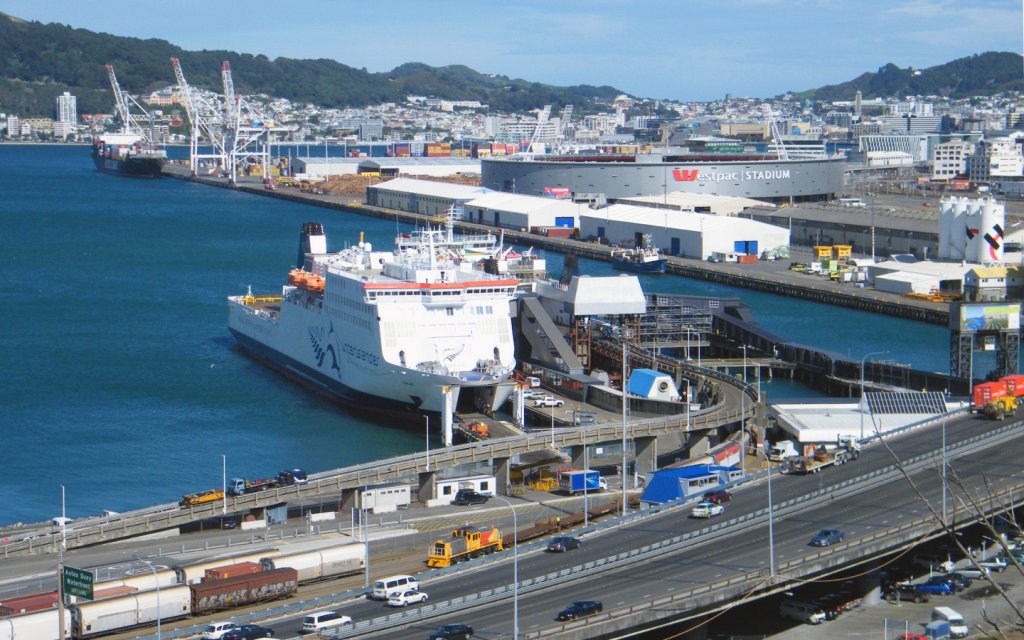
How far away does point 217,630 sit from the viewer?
12.7 m

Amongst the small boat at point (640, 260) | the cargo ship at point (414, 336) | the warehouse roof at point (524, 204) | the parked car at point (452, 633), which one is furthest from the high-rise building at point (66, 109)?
the parked car at point (452, 633)

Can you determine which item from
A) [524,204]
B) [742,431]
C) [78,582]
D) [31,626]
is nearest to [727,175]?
[524,204]

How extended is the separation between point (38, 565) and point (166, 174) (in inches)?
3532

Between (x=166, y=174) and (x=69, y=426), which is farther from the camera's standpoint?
(x=166, y=174)

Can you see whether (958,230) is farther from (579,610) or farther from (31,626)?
(31,626)

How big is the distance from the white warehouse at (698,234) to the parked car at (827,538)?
36.1m

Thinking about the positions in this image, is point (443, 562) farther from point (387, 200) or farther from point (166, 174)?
point (166, 174)

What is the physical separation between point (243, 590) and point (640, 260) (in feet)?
115

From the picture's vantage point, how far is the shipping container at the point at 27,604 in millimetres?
13336

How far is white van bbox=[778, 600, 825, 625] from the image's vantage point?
1427cm

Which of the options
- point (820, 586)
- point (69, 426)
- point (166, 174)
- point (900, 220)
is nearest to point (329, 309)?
point (69, 426)

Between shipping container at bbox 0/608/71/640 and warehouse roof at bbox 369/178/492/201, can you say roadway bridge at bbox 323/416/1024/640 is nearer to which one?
shipping container at bbox 0/608/71/640

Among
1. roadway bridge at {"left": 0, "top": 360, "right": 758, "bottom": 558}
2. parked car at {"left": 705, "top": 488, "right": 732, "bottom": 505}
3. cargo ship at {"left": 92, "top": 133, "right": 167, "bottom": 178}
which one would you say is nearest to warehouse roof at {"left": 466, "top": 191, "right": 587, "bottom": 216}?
roadway bridge at {"left": 0, "top": 360, "right": 758, "bottom": 558}

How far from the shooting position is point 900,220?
175ft
